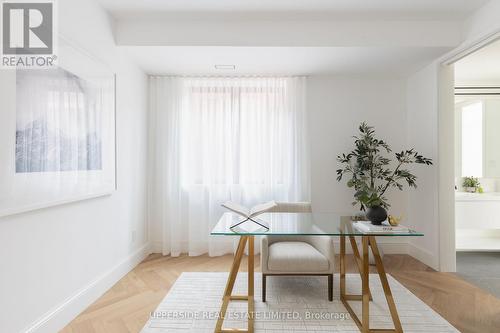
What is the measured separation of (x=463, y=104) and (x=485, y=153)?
85cm

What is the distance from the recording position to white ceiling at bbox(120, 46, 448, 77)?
316 cm

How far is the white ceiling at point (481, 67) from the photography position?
352 cm

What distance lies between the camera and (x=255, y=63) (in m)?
3.54

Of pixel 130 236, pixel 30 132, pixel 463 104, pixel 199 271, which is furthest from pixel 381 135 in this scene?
pixel 30 132

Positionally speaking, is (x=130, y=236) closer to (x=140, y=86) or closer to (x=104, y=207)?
(x=104, y=207)

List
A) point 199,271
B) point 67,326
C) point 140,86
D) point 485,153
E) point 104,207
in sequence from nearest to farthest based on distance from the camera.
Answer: point 67,326 < point 104,207 < point 199,271 < point 140,86 < point 485,153

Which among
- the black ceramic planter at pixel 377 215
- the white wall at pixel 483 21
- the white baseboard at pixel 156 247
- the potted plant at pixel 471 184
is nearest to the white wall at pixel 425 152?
the white wall at pixel 483 21

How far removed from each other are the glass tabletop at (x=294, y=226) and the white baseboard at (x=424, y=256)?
1723 mm

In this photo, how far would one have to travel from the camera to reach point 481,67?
13.1 feet

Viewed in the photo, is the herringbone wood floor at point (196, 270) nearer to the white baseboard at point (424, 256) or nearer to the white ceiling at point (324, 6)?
the white baseboard at point (424, 256)

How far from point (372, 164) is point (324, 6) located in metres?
1.99

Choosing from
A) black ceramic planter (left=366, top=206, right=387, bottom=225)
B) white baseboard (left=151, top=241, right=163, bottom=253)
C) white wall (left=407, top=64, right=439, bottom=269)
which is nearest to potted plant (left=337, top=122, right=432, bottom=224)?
white wall (left=407, top=64, right=439, bottom=269)

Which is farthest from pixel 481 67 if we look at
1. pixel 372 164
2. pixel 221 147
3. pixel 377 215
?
pixel 221 147

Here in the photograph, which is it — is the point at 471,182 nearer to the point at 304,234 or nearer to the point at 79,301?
the point at 304,234
